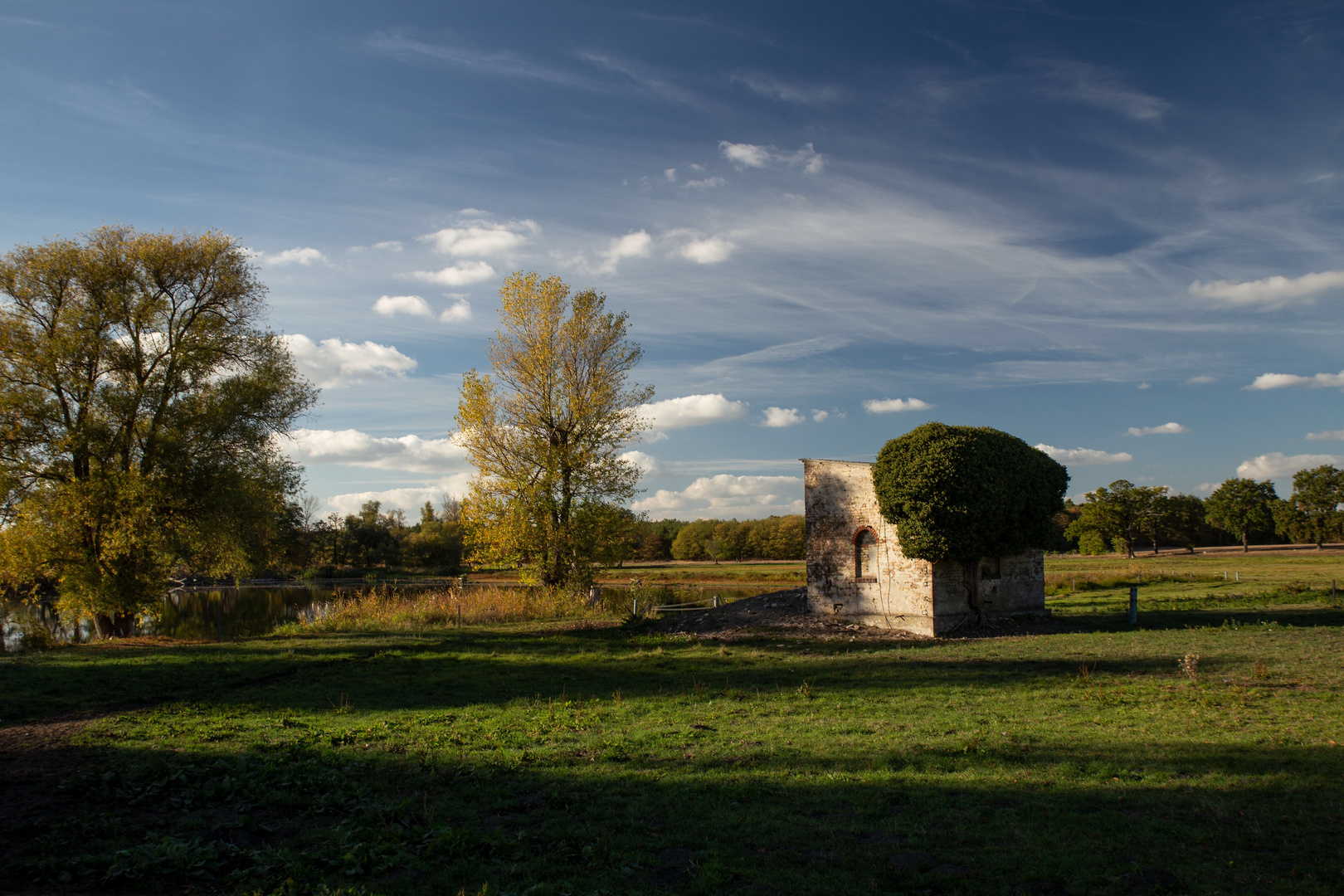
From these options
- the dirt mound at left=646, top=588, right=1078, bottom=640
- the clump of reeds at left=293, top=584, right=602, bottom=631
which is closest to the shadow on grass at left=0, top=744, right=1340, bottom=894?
the dirt mound at left=646, top=588, right=1078, bottom=640

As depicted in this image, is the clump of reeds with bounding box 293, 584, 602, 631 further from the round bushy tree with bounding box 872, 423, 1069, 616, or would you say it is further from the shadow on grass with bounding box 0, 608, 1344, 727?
the round bushy tree with bounding box 872, 423, 1069, 616

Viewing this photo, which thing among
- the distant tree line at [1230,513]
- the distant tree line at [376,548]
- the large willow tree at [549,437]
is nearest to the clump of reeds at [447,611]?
the large willow tree at [549,437]

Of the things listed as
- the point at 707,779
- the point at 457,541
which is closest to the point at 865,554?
the point at 707,779

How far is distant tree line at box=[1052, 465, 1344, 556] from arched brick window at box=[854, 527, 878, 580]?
61716mm

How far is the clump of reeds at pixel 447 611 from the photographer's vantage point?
80.8ft

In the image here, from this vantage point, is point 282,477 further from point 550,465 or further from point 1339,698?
point 1339,698

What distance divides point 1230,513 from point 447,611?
287ft

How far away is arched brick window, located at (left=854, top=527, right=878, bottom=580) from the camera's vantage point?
957 inches

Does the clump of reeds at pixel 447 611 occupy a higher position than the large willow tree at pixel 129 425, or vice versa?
the large willow tree at pixel 129 425

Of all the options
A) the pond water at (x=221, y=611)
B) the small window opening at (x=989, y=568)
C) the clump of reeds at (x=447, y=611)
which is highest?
the small window opening at (x=989, y=568)

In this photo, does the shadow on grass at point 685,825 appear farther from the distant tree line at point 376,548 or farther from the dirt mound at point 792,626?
the distant tree line at point 376,548

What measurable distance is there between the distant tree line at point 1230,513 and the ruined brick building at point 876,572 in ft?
190

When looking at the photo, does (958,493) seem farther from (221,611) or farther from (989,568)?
(221,611)

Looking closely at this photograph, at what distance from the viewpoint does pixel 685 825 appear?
666 cm
